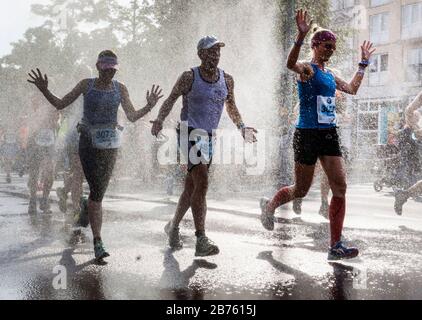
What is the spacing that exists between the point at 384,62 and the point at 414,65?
2340 millimetres

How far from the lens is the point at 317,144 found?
16.6ft

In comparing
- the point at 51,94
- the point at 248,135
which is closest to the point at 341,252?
the point at 248,135

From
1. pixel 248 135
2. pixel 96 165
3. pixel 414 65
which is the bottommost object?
pixel 96 165

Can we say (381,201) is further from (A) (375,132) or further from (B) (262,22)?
(A) (375,132)

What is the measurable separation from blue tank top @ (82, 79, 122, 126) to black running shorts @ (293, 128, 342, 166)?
1.76 metres

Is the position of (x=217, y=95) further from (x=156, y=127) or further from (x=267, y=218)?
(x=267, y=218)

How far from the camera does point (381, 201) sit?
11484mm

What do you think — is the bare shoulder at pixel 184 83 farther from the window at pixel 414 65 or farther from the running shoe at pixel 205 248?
the window at pixel 414 65

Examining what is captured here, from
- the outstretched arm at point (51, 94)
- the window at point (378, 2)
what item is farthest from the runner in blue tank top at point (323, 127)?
the window at point (378, 2)

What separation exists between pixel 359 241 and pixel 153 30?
24.1m

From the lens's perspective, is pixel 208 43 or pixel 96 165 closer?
pixel 96 165

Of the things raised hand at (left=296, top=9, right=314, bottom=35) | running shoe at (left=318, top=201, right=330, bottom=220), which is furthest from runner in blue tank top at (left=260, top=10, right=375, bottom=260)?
running shoe at (left=318, top=201, right=330, bottom=220)

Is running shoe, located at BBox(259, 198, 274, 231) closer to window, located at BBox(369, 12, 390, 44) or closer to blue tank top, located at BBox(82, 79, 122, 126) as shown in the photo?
blue tank top, located at BBox(82, 79, 122, 126)

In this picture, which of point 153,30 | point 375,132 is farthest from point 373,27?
point 153,30
